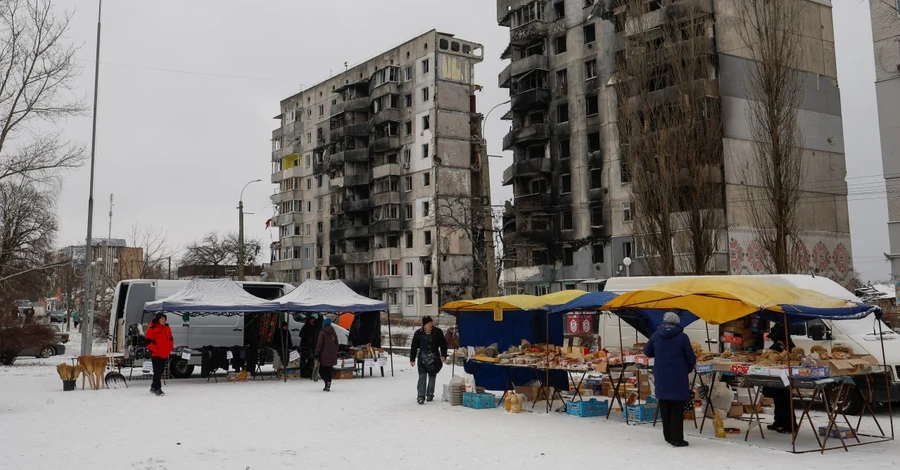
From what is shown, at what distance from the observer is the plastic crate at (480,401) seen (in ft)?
48.5

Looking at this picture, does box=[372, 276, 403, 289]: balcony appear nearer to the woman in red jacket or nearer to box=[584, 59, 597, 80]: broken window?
box=[584, 59, 597, 80]: broken window

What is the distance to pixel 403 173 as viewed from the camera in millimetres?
66500

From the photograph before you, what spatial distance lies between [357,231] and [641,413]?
193 feet

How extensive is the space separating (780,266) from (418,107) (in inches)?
1634

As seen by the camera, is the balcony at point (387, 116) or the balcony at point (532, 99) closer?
the balcony at point (532, 99)

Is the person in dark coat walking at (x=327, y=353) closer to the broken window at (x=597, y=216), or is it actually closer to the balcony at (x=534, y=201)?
the broken window at (x=597, y=216)

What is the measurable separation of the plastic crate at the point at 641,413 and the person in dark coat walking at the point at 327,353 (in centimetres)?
805

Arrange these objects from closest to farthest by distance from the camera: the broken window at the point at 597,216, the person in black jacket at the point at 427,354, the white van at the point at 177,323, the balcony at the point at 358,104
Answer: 1. the person in black jacket at the point at 427,354
2. the white van at the point at 177,323
3. the broken window at the point at 597,216
4. the balcony at the point at 358,104

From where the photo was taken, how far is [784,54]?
29172 mm

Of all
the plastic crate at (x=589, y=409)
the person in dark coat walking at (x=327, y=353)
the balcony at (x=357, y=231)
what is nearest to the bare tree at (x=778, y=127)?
the plastic crate at (x=589, y=409)

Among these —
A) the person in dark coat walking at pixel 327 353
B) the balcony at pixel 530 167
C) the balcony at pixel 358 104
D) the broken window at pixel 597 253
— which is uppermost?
the balcony at pixel 358 104

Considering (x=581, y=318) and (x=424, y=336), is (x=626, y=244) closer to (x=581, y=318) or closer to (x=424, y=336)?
(x=581, y=318)

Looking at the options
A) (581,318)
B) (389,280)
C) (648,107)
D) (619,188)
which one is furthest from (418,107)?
(581,318)

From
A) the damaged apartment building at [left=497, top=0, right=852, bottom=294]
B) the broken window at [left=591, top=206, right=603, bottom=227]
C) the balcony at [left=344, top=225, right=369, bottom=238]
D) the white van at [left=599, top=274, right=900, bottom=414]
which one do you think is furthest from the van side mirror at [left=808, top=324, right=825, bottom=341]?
the balcony at [left=344, top=225, right=369, bottom=238]
